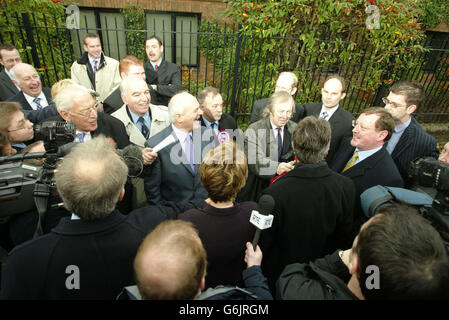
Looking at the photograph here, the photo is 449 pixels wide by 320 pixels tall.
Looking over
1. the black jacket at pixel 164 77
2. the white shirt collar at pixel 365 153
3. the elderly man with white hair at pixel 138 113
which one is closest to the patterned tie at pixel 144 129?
the elderly man with white hair at pixel 138 113

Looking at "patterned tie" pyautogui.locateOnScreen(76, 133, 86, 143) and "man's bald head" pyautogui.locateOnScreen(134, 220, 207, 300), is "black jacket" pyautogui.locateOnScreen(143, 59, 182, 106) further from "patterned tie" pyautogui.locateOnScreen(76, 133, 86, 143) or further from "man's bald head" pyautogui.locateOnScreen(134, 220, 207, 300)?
"man's bald head" pyautogui.locateOnScreen(134, 220, 207, 300)

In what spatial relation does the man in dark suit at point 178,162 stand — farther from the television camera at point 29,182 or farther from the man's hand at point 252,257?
the man's hand at point 252,257

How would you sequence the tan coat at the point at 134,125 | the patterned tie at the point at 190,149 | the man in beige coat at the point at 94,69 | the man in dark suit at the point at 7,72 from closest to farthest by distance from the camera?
the patterned tie at the point at 190,149 → the tan coat at the point at 134,125 → the man in dark suit at the point at 7,72 → the man in beige coat at the point at 94,69

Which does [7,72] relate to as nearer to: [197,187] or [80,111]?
[80,111]

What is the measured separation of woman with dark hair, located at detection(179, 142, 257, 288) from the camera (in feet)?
5.15

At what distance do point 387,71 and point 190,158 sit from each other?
5659 mm

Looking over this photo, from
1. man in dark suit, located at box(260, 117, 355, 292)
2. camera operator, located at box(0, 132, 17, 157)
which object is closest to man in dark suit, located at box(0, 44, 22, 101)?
camera operator, located at box(0, 132, 17, 157)

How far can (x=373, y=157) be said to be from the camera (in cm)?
249

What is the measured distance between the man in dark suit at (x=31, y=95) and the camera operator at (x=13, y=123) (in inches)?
35.3

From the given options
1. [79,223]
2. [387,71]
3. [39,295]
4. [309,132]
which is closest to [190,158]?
[309,132]

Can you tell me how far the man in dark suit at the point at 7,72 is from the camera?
153 inches

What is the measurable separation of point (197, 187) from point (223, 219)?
40.9 inches

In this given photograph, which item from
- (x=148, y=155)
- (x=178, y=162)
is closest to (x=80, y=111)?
(x=148, y=155)
